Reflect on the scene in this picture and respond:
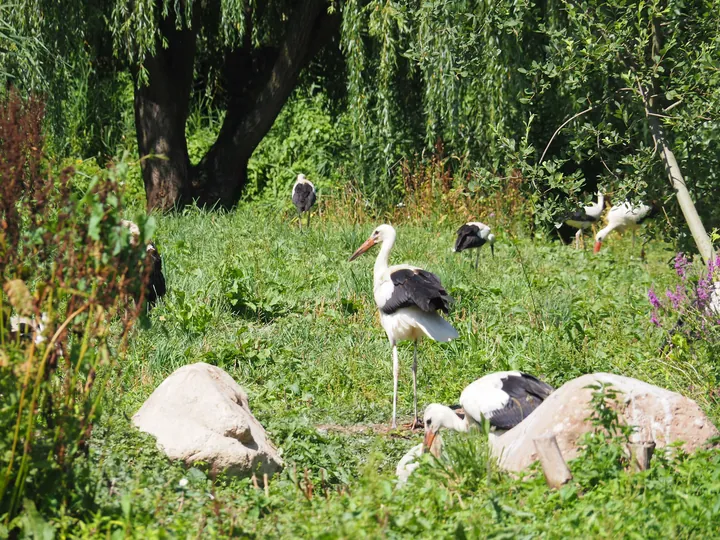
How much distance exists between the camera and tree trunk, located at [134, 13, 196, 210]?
12.8m

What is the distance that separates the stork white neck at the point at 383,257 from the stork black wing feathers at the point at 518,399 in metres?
1.80

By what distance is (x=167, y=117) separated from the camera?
12.9 m

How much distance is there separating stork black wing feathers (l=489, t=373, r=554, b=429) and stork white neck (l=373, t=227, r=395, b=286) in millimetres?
1799

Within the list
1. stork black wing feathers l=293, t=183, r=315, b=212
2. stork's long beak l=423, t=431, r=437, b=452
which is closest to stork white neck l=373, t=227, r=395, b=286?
stork's long beak l=423, t=431, r=437, b=452

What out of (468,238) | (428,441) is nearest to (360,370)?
(428,441)

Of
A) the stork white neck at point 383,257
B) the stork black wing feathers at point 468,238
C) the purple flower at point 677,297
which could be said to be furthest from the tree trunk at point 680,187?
the stork black wing feathers at point 468,238

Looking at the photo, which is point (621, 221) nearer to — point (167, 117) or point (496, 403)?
point (167, 117)

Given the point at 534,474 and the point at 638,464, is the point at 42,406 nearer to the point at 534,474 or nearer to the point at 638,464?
the point at 534,474

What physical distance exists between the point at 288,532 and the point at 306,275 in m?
5.76

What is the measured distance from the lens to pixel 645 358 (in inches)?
288

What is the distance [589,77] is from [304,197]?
235 inches

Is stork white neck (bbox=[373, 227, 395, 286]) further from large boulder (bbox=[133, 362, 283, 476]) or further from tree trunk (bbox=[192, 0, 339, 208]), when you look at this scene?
tree trunk (bbox=[192, 0, 339, 208])

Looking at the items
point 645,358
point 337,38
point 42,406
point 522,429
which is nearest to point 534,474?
point 522,429

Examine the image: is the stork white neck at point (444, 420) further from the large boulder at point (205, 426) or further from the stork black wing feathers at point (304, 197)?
the stork black wing feathers at point (304, 197)
